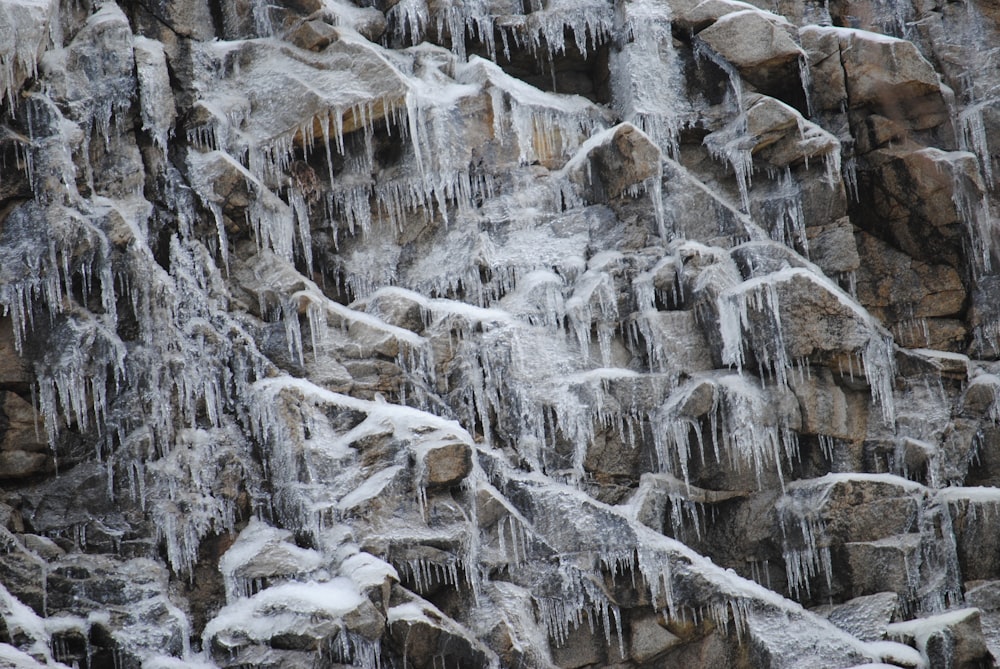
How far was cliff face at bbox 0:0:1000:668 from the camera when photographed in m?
12.0

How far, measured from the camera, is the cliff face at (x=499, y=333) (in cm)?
1202

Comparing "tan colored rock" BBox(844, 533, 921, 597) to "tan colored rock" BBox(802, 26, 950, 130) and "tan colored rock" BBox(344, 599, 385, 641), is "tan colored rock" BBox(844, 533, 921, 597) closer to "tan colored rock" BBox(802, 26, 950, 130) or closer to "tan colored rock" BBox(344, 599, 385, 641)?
"tan colored rock" BBox(344, 599, 385, 641)

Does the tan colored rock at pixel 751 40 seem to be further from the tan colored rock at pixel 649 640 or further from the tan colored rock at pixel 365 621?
the tan colored rock at pixel 365 621

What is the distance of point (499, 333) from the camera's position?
568 inches

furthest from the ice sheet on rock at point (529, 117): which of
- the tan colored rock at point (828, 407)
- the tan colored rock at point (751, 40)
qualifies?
the tan colored rock at point (828, 407)

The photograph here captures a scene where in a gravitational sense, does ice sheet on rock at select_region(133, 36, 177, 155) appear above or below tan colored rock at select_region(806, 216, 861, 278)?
above

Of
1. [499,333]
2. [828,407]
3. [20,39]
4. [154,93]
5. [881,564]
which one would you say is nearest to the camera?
[20,39]

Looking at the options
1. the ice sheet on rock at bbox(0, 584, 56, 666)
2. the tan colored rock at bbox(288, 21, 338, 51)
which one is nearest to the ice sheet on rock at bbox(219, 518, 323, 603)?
the ice sheet on rock at bbox(0, 584, 56, 666)

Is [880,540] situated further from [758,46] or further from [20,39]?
[20,39]

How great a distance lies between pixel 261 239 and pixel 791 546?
786cm

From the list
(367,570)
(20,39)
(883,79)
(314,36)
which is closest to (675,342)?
(367,570)

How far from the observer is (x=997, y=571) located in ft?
45.5

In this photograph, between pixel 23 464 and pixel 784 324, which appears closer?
pixel 23 464

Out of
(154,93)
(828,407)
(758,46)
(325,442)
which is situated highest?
(154,93)
